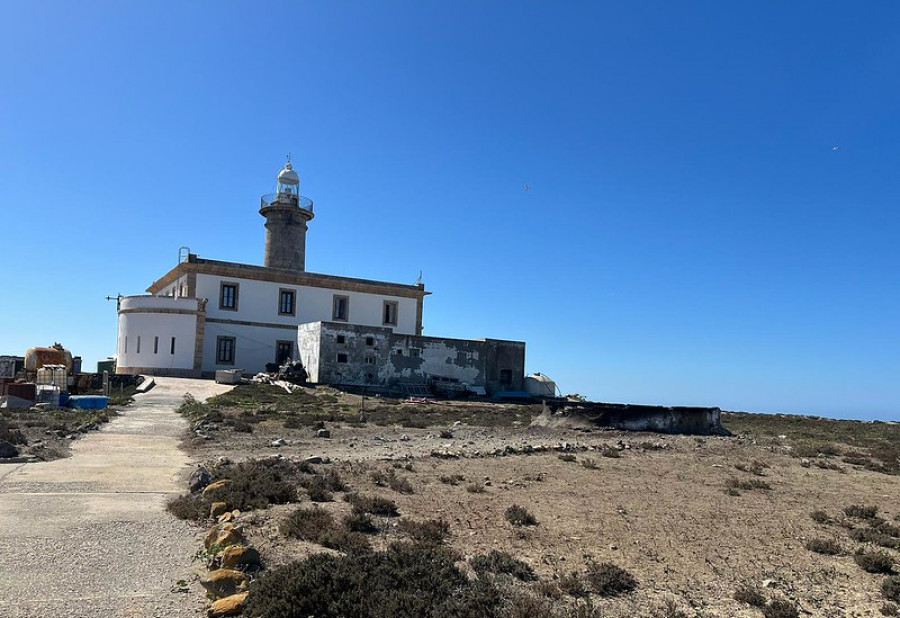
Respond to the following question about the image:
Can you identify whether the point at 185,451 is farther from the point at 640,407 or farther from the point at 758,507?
the point at 640,407

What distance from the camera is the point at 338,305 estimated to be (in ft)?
165

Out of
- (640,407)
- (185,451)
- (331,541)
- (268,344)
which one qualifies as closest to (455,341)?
(268,344)

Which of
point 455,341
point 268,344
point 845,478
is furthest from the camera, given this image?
point 268,344

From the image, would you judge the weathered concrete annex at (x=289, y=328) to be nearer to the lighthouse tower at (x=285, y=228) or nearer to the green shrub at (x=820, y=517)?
the lighthouse tower at (x=285, y=228)

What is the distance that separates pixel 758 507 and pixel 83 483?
10.6 meters

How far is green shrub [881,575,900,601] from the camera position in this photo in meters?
6.50

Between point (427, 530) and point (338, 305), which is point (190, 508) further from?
point (338, 305)

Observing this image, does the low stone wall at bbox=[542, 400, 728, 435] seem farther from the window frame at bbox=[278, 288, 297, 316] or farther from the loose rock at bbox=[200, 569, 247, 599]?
the window frame at bbox=[278, 288, 297, 316]

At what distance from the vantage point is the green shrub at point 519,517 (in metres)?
8.66

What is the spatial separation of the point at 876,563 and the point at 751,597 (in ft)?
7.25

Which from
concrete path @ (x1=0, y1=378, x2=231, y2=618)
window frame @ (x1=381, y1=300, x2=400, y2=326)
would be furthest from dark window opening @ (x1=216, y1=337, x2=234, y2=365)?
concrete path @ (x1=0, y1=378, x2=231, y2=618)

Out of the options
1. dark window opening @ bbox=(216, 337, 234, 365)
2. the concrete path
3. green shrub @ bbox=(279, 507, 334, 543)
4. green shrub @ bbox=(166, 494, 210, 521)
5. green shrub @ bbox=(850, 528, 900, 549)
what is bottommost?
the concrete path

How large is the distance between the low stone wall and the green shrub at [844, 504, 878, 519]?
37.1ft

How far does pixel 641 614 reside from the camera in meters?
5.82
